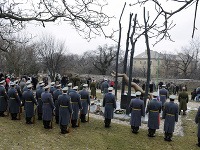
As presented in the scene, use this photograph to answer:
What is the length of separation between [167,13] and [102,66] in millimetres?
49815

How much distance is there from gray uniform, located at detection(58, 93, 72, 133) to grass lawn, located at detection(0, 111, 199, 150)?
0.40m

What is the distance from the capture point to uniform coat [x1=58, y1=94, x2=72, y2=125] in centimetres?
1238

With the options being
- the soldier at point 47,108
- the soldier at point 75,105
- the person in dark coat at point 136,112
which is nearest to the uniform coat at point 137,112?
the person in dark coat at point 136,112

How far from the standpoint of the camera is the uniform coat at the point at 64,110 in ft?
40.6

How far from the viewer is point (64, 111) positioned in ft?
40.7

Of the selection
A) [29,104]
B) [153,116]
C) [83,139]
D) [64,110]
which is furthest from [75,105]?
[153,116]

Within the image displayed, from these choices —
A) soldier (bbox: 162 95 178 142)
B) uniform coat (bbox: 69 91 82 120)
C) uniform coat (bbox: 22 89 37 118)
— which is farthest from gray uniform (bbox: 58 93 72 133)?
soldier (bbox: 162 95 178 142)

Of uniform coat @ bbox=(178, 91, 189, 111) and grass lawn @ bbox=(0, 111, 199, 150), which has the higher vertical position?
uniform coat @ bbox=(178, 91, 189, 111)

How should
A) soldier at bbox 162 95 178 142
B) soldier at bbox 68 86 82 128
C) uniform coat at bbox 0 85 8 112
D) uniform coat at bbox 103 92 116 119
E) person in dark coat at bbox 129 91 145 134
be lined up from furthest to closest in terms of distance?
uniform coat at bbox 0 85 8 112 < uniform coat at bbox 103 92 116 119 < soldier at bbox 68 86 82 128 < person in dark coat at bbox 129 91 145 134 < soldier at bbox 162 95 178 142

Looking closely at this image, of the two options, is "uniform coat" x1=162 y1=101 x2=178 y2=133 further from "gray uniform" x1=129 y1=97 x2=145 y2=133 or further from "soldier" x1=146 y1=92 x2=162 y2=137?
"gray uniform" x1=129 y1=97 x2=145 y2=133

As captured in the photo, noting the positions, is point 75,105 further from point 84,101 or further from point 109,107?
point 109,107

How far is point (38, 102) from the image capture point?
14.5 m

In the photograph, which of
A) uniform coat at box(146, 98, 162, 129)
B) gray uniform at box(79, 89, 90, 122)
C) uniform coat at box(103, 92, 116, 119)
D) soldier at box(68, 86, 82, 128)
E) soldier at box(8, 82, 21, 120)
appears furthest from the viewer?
gray uniform at box(79, 89, 90, 122)

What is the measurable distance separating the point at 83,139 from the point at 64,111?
1.40 metres
